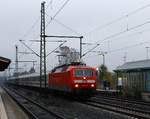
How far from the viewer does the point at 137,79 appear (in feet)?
125

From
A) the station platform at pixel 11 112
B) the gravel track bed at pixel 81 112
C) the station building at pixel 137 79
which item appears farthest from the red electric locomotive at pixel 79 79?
the station building at pixel 137 79

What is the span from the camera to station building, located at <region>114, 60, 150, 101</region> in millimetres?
36062

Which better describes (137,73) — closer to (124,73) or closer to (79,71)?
(124,73)

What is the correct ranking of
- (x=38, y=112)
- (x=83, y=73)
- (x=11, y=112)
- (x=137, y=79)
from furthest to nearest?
(x=137, y=79) < (x=83, y=73) < (x=38, y=112) < (x=11, y=112)

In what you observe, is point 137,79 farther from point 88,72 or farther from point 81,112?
point 81,112

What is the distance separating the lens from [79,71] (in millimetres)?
31625

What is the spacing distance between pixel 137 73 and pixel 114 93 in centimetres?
647

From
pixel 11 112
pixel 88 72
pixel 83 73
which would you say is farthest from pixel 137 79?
pixel 11 112

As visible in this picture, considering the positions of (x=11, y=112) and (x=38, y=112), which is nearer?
(x=11, y=112)

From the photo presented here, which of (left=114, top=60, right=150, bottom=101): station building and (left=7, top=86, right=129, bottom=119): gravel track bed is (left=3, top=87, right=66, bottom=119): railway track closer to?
(left=7, top=86, right=129, bottom=119): gravel track bed

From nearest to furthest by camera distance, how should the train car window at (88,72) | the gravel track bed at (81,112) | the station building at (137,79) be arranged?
the gravel track bed at (81,112) → the train car window at (88,72) → the station building at (137,79)

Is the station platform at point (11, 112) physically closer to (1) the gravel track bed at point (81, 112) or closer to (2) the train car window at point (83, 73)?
(1) the gravel track bed at point (81, 112)

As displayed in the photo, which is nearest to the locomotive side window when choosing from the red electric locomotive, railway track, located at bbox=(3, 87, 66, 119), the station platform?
the red electric locomotive

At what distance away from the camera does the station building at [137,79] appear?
1420 inches
